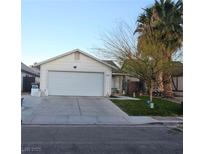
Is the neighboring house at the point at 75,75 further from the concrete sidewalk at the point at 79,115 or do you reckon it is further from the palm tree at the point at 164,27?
the concrete sidewalk at the point at 79,115

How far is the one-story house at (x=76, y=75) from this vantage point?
27531 mm

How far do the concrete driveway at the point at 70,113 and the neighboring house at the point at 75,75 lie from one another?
521 centimetres

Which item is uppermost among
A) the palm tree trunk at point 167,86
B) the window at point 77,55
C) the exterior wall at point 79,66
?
the window at point 77,55

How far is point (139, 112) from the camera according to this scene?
18.1 metres

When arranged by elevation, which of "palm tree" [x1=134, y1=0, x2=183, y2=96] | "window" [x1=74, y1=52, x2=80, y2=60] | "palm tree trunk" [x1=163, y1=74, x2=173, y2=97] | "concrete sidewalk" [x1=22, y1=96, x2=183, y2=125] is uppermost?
"palm tree" [x1=134, y1=0, x2=183, y2=96]

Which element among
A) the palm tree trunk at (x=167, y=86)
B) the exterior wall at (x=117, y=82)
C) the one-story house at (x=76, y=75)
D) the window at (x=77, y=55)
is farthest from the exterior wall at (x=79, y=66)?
the exterior wall at (x=117, y=82)

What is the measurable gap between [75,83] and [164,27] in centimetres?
844

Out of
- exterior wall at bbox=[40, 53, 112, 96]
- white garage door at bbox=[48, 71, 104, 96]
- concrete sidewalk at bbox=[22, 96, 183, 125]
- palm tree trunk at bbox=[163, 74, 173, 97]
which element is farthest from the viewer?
palm tree trunk at bbox=[163, 74, 173, 97]

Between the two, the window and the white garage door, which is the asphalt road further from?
the window

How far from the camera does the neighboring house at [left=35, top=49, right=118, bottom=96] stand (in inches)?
1084

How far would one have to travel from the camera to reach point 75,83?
27844 mm

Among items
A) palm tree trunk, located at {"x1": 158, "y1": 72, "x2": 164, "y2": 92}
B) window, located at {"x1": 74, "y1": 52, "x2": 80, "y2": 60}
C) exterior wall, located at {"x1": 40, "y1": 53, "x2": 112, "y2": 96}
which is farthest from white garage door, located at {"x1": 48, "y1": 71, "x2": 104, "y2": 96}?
palm tree trunk, located at {"x1": 158, "y1": 72, "x2": 164, "y2": 92}
